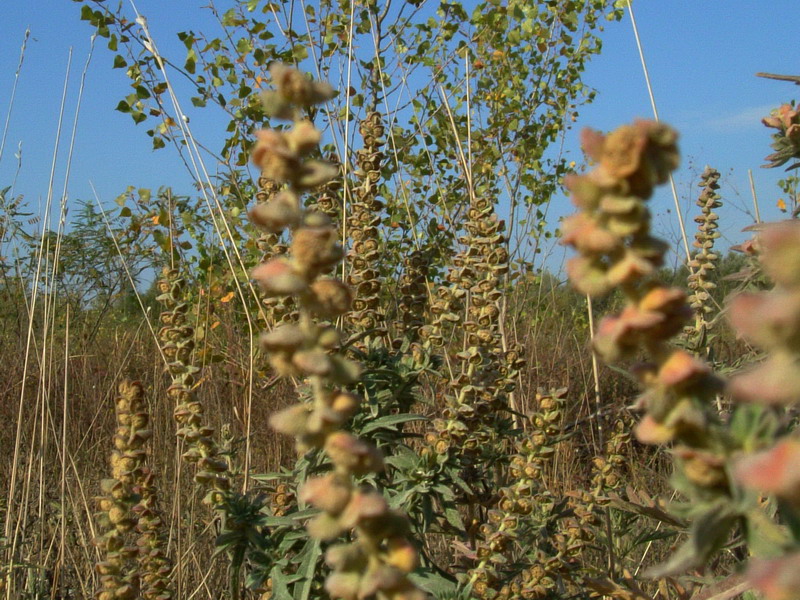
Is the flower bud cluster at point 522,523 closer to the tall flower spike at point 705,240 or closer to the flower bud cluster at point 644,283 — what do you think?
the tall flower spike at point 705,240

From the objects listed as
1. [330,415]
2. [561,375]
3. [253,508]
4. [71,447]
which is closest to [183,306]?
[253,508]

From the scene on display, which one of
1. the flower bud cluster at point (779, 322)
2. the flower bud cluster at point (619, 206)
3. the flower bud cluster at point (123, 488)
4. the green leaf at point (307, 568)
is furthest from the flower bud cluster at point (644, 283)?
the green leaf at point (307, 568)

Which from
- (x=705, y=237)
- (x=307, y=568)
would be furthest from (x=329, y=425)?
(x=705, y=237)

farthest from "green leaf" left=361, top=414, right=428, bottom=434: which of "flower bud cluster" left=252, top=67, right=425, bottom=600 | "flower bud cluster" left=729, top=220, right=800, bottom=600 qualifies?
"flower bud cluster" left=729, top=220, right=800, bottom=600

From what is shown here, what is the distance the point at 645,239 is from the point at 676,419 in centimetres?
12

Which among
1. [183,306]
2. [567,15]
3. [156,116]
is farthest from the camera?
[567,15]

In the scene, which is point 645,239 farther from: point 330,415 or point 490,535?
point 490,535

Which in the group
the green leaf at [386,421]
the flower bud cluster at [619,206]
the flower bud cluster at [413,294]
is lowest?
the green leaf at [386,421]

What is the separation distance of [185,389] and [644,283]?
4.19 ft

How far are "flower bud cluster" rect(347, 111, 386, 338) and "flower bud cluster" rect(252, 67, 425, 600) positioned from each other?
1.24 m

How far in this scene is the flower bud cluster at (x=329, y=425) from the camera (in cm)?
55

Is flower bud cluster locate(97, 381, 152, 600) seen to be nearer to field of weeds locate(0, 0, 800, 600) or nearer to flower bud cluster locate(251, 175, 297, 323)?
field of weeds locate(0, 0, 800, 600)

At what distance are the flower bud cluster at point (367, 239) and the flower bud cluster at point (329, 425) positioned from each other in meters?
1.24

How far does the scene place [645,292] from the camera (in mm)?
507
